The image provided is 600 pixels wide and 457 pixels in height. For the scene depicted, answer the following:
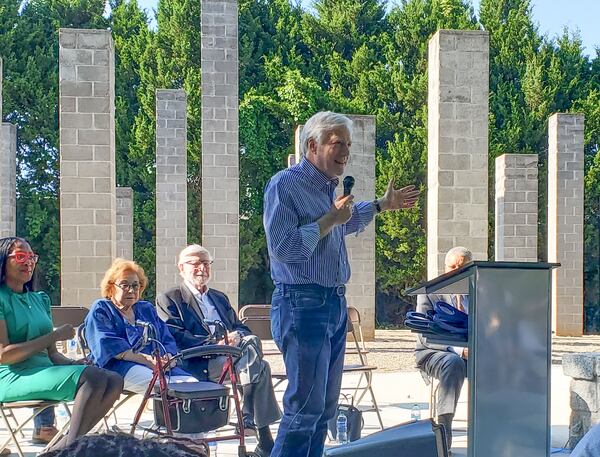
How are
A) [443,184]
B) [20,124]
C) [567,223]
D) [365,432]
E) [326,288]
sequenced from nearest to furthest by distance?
[326,288]
[365,432]
[443,184]
[567,223]
[20,124]

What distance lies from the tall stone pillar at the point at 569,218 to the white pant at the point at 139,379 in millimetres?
14029

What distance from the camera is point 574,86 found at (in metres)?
26.2

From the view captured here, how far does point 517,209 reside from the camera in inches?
671

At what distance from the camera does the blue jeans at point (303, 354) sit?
324 centimetres

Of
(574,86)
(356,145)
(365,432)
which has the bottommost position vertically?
(365,432)

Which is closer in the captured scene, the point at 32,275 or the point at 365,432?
the point at 32,275

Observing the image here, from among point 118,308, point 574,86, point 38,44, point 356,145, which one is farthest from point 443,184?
point 38,44

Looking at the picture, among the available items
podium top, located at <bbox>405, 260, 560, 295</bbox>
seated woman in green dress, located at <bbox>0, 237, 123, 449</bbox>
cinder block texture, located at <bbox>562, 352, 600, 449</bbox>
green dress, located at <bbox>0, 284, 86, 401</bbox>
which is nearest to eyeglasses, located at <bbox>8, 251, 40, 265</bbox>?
seated woman in green dress, located at <bbox>0, 237, 123, 449</bbox>

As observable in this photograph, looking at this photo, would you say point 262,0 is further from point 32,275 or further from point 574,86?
point 32,275

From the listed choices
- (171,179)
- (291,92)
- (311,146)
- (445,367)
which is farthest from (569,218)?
(311,146)

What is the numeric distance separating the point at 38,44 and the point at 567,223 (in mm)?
16750

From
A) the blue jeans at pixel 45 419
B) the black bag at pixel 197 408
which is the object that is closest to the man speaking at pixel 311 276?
the black bag at pixel 197 408

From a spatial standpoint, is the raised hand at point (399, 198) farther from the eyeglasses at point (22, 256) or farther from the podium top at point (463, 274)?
the eyeglasses at point (22, 256)

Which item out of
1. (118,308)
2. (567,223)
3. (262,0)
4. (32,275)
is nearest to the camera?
(32,275)
